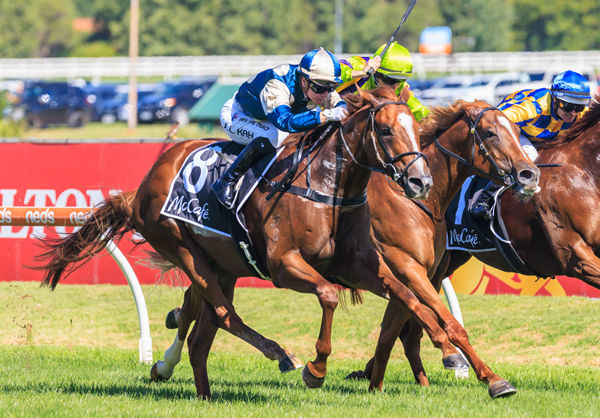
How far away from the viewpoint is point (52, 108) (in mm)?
35281

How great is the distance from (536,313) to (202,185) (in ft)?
15.0

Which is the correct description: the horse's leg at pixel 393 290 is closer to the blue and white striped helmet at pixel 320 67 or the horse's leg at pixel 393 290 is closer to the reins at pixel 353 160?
the reins at pixel 353 160

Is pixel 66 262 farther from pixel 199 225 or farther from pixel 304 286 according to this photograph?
pixel 304 286

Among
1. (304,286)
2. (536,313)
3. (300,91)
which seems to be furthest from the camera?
(536,313)

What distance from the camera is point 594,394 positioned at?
6660 millimetres

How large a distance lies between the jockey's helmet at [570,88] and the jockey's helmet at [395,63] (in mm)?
1126

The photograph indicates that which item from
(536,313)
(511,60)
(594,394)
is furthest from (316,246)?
(511,60)

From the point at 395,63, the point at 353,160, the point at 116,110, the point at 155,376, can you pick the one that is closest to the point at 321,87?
the point at 353,160

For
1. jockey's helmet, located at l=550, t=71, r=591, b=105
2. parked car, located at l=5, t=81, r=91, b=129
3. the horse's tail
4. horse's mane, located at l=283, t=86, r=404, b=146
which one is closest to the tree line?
parked car, located at l=5, t=81, r=91, b=129

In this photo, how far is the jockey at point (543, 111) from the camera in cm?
715

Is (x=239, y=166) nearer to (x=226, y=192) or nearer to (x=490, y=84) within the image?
(x=226, y=192)

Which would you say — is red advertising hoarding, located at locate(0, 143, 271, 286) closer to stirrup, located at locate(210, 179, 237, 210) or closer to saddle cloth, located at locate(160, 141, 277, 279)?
saddle cloth, located at locate(160, 141, 277, 279)

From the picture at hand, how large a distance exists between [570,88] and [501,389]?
256cm

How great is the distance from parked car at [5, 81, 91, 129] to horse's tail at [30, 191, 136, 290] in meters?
28.4
